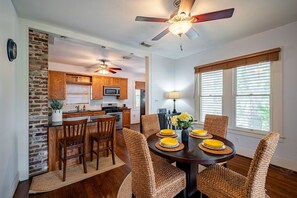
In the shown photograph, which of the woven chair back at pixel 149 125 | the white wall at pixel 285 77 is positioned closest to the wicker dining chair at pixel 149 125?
the woven chair back at pixel 149 125

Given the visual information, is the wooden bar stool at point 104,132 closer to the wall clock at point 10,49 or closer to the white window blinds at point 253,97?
the wall clock at point 10,49

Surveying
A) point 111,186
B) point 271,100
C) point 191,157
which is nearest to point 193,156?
point 191,157

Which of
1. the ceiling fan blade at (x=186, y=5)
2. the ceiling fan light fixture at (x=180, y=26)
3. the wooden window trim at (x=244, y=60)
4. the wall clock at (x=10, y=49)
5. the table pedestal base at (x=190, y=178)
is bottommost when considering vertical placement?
the table pedestal base at (x=190, y=178)

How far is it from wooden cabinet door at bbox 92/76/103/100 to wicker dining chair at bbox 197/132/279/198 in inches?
205

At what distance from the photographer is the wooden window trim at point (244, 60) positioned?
2682 millimetres

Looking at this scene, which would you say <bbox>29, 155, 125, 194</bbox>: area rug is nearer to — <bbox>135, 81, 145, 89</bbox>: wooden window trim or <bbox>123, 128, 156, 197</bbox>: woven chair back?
<bbox>123, 128, 156, 197</bbox>: woven chair back

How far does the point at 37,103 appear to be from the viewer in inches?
96.0

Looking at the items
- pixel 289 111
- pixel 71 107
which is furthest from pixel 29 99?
pixel 289 111

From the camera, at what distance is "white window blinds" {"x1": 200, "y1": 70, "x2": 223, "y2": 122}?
3602 mm

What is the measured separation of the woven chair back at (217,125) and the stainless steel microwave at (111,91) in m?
4.57

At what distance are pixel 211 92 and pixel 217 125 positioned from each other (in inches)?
62.6

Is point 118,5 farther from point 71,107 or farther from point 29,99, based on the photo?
point 71,107

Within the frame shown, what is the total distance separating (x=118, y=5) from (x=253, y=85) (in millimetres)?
3110

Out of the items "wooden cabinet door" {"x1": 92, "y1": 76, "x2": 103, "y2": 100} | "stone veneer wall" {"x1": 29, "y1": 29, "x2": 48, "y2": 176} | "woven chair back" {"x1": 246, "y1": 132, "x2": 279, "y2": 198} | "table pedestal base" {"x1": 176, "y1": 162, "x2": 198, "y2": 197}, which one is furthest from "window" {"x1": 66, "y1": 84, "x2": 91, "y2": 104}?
"woven chair back" {"x1": 246, "y1": 132, "x2": 279, "y2": 198}
